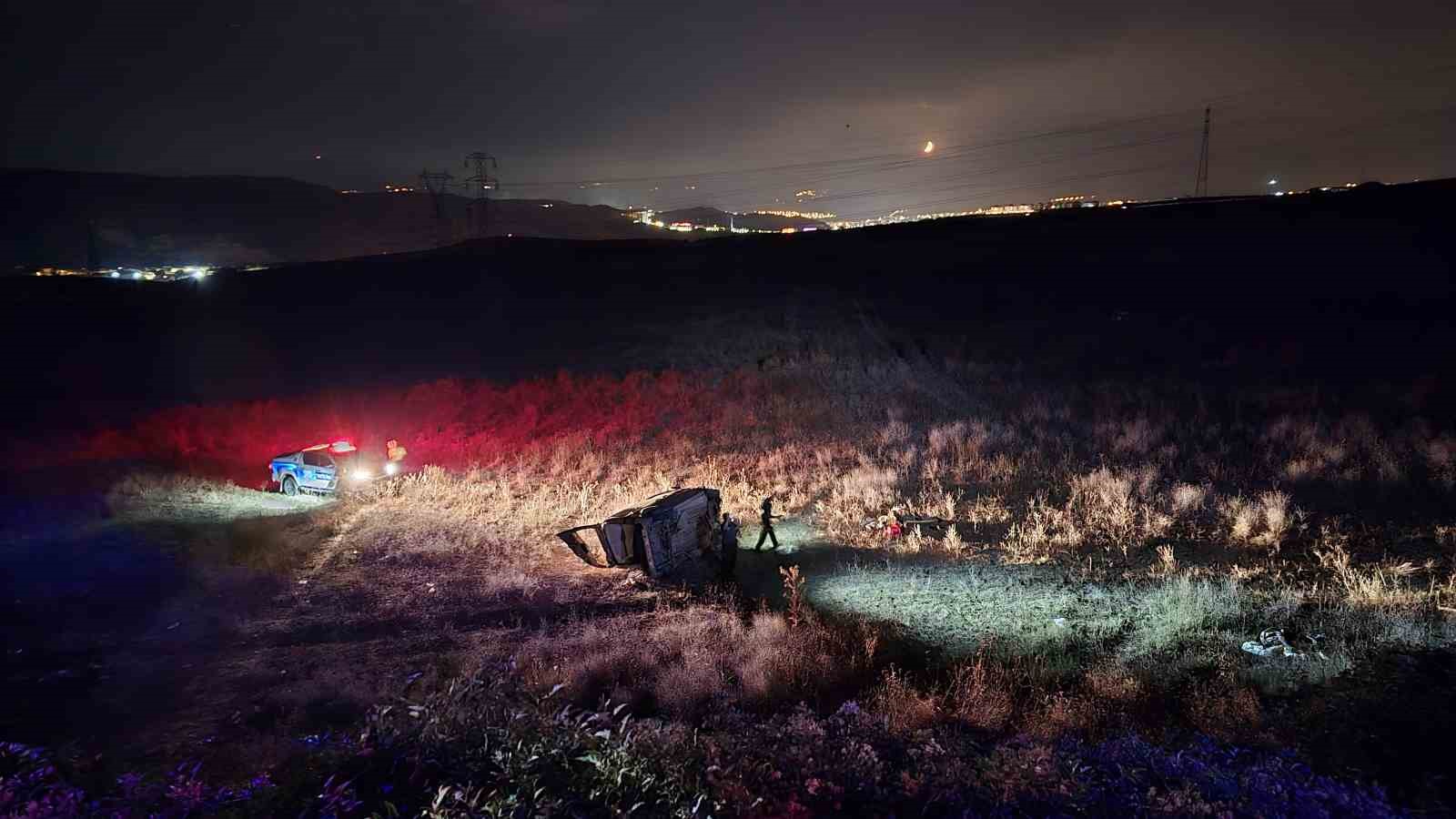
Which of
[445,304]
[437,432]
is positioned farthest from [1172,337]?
[445,304]

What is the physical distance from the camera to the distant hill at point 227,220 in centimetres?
10275

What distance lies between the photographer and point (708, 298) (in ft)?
140

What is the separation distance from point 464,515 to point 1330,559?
15313 millimetres

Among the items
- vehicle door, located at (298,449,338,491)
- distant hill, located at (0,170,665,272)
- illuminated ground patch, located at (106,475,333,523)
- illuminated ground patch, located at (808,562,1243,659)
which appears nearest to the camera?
illuminated ground patch, located at (808,562,1243,659)

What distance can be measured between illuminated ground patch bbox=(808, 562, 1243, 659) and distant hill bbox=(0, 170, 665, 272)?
97652mm

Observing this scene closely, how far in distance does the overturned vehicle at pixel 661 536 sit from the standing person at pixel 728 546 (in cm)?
50

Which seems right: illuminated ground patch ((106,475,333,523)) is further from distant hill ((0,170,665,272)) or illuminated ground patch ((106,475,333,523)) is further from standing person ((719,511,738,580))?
distant hill ((0,170,665,272))

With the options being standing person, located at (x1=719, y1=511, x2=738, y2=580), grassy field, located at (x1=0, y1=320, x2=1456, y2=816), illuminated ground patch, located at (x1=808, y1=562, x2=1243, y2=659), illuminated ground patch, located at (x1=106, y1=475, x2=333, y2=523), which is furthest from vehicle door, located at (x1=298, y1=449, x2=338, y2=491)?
illuminated ground patch, located at (x1=808, y1=562, x2=1243, y2=659)

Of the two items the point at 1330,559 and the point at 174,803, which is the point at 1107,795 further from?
the point at 1330,559

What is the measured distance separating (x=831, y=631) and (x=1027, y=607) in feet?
9.64

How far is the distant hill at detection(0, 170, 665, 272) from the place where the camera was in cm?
10275

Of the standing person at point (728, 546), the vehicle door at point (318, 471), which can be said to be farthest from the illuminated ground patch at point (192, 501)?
the standing person at point (728, 546)

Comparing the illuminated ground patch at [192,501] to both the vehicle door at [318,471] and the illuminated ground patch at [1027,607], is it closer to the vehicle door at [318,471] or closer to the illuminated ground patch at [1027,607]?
the vehicle door at [318,471]

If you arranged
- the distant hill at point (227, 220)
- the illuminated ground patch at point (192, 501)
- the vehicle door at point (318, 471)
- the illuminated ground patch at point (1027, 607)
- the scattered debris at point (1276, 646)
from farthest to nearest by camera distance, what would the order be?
the distant hill at point (227, 220), the vehicle door at point (318, 471), the illuminated ground patch at point (192, 501), the illuminated ground patch at point (1027, 607), the scattered debris at point (1276, 646)
